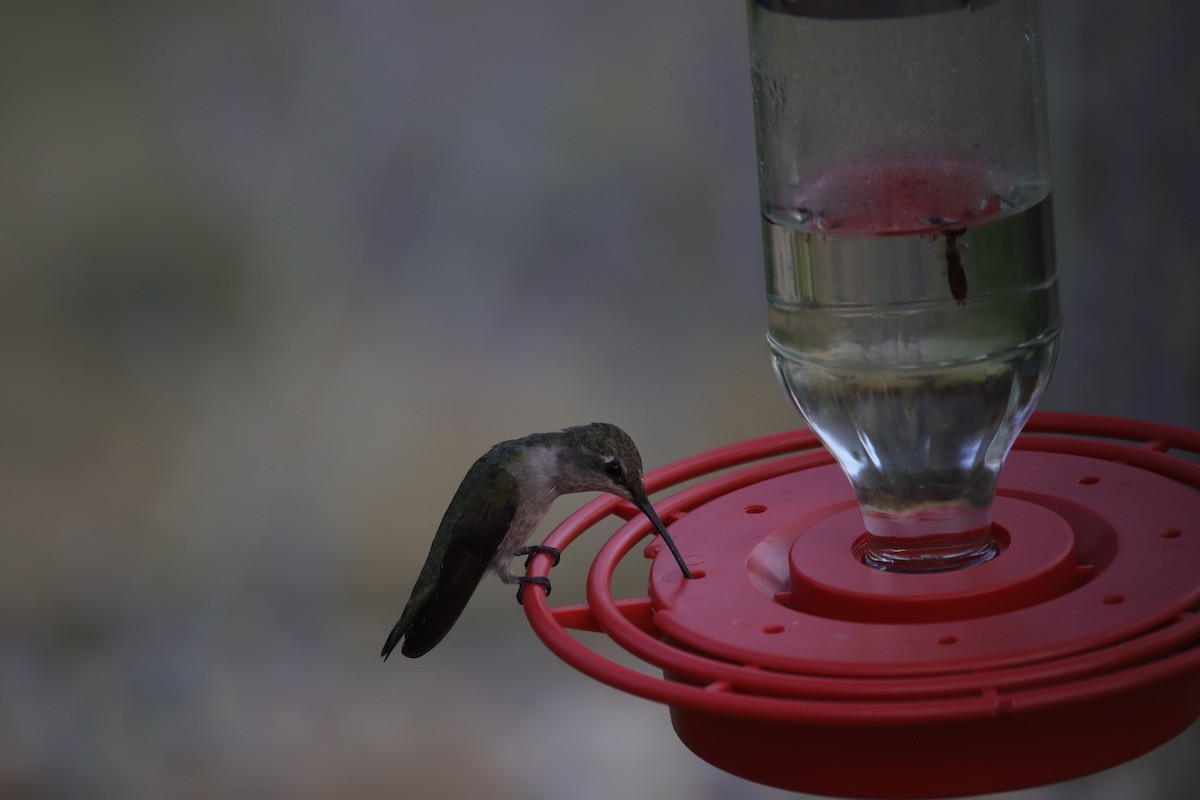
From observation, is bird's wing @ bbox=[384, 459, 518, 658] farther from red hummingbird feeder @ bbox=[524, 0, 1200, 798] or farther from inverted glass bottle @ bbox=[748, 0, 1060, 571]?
inverted glass bottle @ bbox=[748, 0, 1060, 571]

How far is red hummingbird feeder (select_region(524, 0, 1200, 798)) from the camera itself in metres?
1.43

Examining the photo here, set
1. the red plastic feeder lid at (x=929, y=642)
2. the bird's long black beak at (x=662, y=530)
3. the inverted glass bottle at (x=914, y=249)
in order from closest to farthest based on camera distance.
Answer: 1. the red plastic feeder lid at (x=929, y=642)
2. the inverted glass bottle at (x=914, y=249)
3. the bird's long black beak at (x=662, y=530)

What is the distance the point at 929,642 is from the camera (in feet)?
4.90

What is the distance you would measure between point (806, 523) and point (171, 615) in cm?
360

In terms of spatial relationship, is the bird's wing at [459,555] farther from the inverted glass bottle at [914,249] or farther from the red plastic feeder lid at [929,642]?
the inverted glass bottle at [914,249]

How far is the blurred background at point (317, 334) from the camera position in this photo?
14.8ft

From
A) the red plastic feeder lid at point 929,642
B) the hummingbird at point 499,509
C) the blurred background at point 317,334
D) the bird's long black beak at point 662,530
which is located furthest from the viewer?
Result: the blurred background at point 317,334

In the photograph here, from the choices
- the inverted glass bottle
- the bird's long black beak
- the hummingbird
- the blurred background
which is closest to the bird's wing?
the hummingbird

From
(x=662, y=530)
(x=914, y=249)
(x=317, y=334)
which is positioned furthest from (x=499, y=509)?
(x=317, y=334)

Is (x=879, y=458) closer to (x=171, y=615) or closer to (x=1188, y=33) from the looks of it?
(x=1188, y=33)

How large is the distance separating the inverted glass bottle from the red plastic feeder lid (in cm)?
10

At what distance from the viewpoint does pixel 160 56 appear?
4.58m

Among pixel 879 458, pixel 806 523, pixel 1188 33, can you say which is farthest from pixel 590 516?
pixel 1188 33

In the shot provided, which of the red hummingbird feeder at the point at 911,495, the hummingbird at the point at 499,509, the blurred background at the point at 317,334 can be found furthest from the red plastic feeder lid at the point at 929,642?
the blurred background at the point at 317,334
